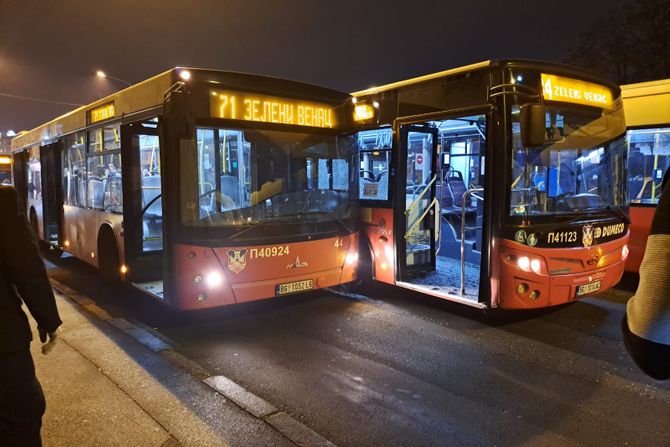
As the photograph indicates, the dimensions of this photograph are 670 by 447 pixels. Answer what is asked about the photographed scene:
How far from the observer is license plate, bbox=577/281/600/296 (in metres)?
5.95

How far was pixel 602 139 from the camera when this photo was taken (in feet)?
20.7

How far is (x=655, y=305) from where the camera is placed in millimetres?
1716

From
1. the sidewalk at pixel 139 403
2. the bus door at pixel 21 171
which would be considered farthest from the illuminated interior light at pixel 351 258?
the bus door at pixel 21 171

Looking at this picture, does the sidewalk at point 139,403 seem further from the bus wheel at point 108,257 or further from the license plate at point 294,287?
the bus wheel at point 108,257

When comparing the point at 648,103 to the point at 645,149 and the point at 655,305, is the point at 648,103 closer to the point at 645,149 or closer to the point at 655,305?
the point at 645,149

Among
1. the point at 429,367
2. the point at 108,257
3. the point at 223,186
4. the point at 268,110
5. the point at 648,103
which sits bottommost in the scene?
the point at 429,367

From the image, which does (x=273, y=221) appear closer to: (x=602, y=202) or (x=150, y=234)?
(x=150, y=234)

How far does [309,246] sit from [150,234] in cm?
304

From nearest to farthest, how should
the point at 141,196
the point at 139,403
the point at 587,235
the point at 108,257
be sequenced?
the point at 139,403 < the point at 587,235 < the point at 141,196 < the point at 108,257

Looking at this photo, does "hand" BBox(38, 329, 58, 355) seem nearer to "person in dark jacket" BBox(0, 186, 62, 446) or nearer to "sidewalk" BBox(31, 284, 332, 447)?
"person in dark jacket" BBox(0, 186, 62, 446)

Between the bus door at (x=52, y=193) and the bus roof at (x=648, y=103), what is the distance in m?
10.3

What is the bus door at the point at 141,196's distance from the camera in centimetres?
687

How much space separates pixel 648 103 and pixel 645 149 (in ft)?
2.41

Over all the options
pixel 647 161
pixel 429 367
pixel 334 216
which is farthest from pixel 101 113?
pixel 647 161
